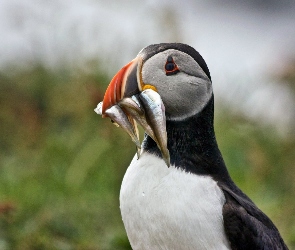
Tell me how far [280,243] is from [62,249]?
1484 mm

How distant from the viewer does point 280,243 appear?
394 centimetres

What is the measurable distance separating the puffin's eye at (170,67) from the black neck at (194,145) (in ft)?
0.70

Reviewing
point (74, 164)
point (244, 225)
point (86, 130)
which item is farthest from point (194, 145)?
point (86, 130)

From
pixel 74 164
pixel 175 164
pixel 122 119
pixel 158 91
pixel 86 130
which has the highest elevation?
pixel 158 91

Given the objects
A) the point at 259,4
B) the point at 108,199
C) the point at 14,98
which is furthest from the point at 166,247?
the point at 259,4

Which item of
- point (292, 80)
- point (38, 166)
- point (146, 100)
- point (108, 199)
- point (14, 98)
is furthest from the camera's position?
point (14, 98)

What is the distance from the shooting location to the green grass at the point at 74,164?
5.25m

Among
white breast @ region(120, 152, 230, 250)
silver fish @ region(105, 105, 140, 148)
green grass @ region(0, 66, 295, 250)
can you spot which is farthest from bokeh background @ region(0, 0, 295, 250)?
silver fish @ region(105, 105, 140, 148)

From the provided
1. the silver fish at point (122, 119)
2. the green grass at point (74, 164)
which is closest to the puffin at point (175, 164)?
the silver fish at point (122, 119)

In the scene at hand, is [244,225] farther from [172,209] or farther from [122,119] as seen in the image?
[122,119]

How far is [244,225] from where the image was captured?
12.3ft

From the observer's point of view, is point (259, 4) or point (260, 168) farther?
point (259, 4)

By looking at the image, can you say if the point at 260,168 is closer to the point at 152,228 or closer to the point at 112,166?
the point at 112,166

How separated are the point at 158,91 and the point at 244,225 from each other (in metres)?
0.65
